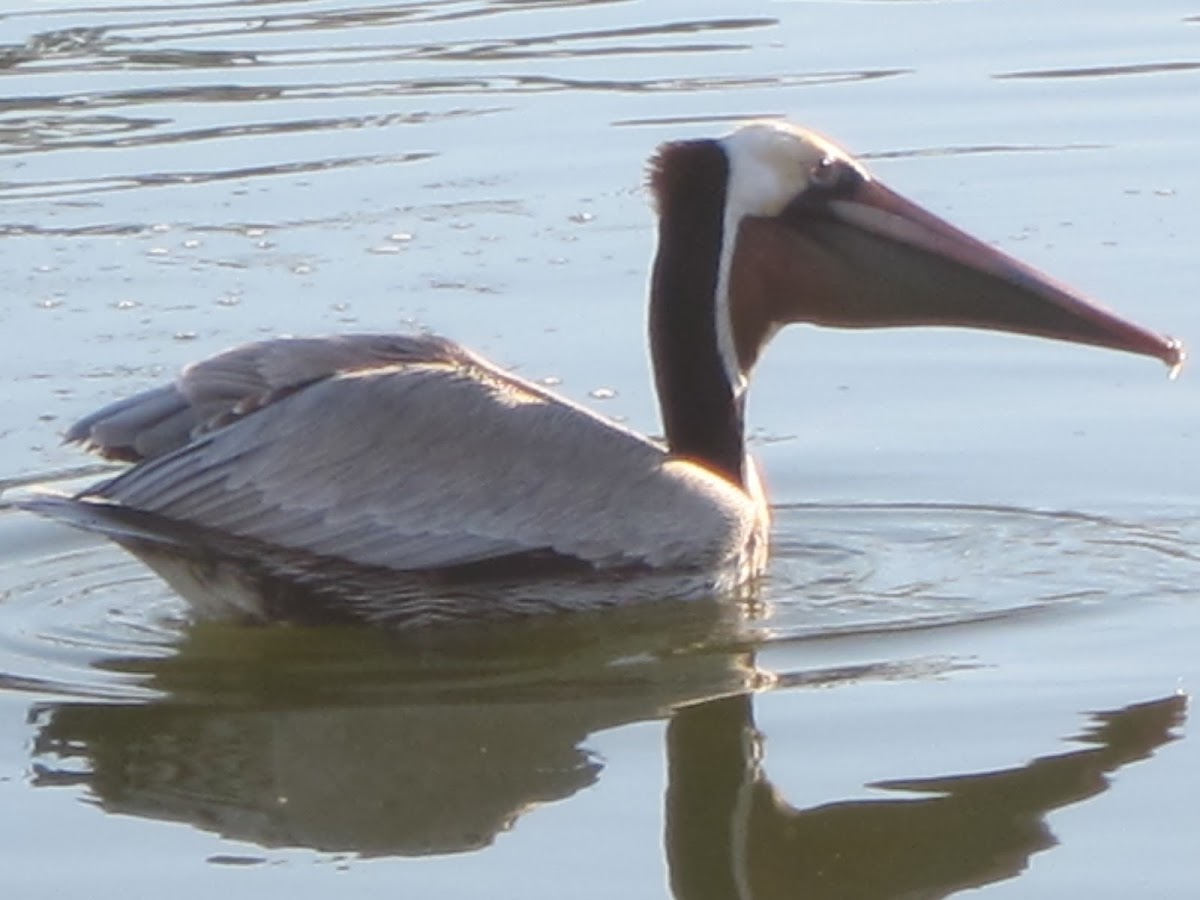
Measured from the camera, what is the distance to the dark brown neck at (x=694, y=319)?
6.74m

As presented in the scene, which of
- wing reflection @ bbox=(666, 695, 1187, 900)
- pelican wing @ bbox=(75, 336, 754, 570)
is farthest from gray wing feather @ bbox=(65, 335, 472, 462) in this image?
wing reflection @ bbox=(666, 695, 1187, 900)

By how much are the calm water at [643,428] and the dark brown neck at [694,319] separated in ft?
1.03

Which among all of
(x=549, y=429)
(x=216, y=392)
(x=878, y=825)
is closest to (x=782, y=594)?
(x=549, y=429)

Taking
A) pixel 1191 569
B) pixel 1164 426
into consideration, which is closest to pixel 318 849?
pixel 1191 569

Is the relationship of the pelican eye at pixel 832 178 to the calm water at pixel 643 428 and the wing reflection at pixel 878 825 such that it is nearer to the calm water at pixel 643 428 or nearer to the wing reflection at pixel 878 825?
the calm water at pixel 643 428

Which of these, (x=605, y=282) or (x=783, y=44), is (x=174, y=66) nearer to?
(x=783, y=44)

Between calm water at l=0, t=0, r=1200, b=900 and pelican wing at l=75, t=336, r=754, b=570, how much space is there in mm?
187

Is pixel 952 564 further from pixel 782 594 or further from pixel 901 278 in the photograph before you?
pixel 901 278

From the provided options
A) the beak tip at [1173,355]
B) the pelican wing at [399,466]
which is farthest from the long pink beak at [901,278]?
the pelican wing at [399,466]

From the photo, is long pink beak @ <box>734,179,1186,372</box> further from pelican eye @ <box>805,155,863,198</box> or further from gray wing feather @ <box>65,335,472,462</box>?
gray wing feather @ <box>65,335,472,462</box>

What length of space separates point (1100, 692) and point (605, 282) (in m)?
3.18

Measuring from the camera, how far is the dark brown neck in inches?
265

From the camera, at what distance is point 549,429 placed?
6.41m

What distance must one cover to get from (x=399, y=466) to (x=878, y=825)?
1.55 m
